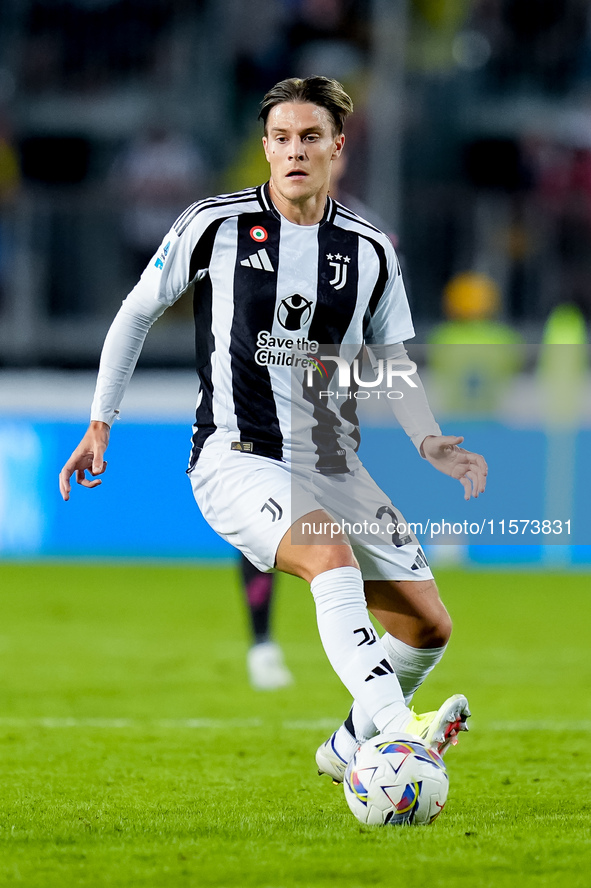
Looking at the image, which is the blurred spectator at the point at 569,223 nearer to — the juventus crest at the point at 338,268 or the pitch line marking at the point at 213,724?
the pitch line marking at the point at 213,724

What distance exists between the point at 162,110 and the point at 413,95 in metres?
2.59

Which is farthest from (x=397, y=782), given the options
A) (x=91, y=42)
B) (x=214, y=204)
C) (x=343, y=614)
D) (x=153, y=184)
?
(x=91, y=42)

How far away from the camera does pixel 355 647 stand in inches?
127

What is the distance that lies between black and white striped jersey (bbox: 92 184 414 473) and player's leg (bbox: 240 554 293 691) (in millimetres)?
2265

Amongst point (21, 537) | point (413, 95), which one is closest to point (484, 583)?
point (21, 537)

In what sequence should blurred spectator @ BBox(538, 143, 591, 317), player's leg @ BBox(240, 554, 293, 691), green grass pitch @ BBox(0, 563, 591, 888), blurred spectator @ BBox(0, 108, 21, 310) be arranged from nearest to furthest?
1. green grass pitch @ BBox(0, 563, 591, 888)
2. player's leg @ BBox(240, 554, 293, 691)
3. blurred spectator @ BBox(538, 143, 591, 317)
4. blurred spectator @ BBox(0, 108, 21, 310)

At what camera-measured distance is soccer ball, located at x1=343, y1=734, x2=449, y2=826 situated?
3.14 metres

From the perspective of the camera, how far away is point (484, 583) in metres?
10.1

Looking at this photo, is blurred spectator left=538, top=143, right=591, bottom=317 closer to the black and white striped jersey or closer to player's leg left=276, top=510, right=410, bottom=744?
the black and white striped jersey

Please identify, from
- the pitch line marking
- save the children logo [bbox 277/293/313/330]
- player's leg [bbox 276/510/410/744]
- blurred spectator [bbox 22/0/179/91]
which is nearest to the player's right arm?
save the children logo [bbox 277/293/313/330]

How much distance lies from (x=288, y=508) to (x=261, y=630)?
2727 mm

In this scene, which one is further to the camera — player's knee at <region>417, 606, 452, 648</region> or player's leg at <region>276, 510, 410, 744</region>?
player's knee at <region>417, 606, 452, 648</region>

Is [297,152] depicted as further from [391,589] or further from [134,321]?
[391,589]

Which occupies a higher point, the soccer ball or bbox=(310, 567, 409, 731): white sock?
bbox=(310, 567, 409, 731): white sock
